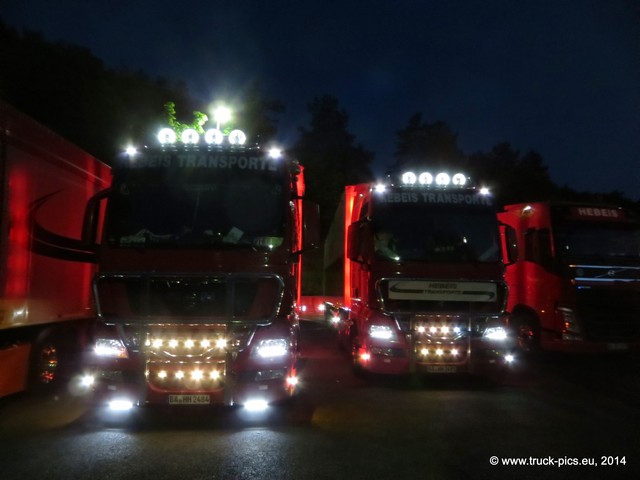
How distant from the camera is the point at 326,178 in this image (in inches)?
1420

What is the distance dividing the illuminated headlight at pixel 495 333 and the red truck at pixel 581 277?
2.25 m

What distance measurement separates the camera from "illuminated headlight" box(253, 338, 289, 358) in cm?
679

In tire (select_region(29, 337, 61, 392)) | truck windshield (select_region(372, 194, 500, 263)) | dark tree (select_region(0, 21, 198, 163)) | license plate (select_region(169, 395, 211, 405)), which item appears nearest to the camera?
license plate (select_region(169, 395, 211, 405))

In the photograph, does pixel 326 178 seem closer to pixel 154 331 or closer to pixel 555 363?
pixel 555 363

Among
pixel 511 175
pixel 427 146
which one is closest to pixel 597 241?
pixel 511 175

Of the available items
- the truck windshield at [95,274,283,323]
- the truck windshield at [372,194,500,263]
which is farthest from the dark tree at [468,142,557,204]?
the truck windshield at [95,274,283,323]

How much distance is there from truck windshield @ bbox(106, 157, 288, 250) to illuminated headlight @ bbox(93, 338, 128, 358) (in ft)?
3.84

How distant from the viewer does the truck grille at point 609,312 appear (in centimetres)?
1124

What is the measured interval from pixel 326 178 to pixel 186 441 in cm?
3030

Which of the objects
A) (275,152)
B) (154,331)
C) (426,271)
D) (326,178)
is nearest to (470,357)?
(426,271)

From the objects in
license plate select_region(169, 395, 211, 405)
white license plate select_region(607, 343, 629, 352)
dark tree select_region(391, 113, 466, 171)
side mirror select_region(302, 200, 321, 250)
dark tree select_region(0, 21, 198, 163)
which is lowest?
license plate select_region(169, 395, 211, 405)

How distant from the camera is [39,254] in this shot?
827 cm

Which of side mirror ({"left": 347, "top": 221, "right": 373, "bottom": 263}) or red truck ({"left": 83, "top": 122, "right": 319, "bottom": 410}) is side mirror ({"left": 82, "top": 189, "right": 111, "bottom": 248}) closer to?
red truck ({"left": 83, "top": 122, "right": 319, "bottom": 410})

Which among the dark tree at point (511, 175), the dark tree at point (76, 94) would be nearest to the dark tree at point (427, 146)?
the dark tree at point (511, 175)
